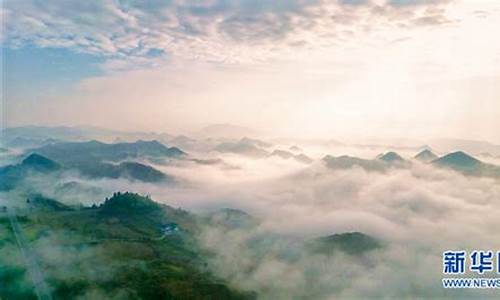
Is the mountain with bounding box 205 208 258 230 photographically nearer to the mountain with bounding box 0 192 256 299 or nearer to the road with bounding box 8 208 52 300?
the mountain with bounding box 0 192 256 299

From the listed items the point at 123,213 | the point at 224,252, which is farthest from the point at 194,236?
the point at 123,213

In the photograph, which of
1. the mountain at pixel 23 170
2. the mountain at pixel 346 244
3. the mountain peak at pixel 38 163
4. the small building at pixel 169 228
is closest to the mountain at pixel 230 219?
the small building at pixel 169 228

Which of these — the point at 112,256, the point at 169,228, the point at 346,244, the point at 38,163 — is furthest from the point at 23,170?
the point at 346,244

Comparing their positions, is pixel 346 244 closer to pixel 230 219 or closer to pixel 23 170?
pixel 230 219

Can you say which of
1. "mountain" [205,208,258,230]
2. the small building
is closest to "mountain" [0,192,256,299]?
the small building

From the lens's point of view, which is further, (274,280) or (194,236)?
(194,236)

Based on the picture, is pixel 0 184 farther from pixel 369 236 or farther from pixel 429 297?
pixel 429 297

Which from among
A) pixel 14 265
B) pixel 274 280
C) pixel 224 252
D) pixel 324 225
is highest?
pixel 324 225
